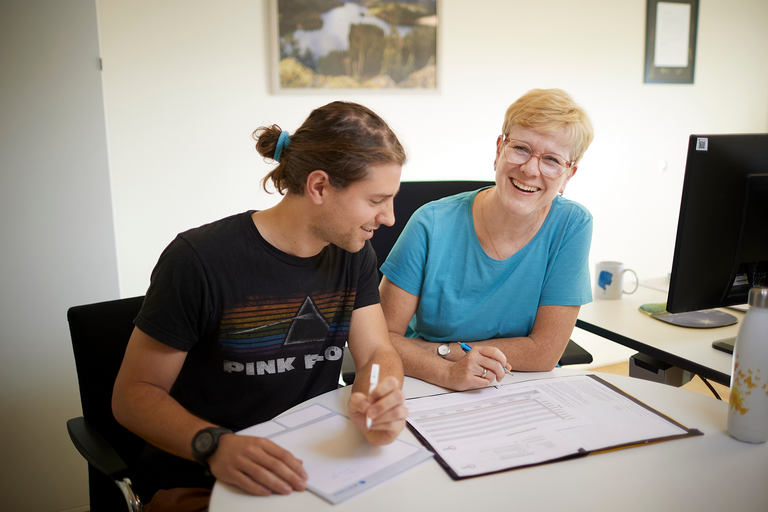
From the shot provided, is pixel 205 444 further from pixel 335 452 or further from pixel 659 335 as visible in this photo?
pixel 659 335

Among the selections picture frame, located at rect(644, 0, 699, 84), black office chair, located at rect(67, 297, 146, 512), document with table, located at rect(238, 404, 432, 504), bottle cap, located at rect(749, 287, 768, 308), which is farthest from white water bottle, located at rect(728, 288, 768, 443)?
picture frame, located at rect(644, 0, 699, 84)

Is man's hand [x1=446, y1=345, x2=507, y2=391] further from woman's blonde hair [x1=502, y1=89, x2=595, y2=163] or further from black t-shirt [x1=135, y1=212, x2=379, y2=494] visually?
woman's blonde hair [x1=502, y1=89, x2=595, y2=163]

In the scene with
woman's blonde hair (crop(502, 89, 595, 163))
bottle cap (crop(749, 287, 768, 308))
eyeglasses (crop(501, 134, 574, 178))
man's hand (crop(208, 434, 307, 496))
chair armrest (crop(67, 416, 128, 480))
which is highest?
woman's blonde hair (crop(502, 89, 595, 163))

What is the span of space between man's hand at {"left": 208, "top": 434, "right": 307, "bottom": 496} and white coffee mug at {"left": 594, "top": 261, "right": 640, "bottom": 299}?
1.41 meters

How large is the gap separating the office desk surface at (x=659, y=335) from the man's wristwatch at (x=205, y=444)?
3.50ft

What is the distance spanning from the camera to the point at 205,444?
2.82ft

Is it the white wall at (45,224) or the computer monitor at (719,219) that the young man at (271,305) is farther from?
the white wall at (45,224)

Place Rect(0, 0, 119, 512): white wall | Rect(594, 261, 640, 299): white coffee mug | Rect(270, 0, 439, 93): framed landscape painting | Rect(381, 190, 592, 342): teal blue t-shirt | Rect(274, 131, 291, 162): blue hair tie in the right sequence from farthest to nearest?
1. Rect(270, 0, 439, 93): framed landscape painting
2. Rect(594, 261, 640, 299): white coffee mug
3. Rect(0, 0, 119, 512): white wall
4. Rect(381, 190, 592, 342): teal blue t-shirt
5. Rect(274, 131, 291, 162): blue hair tie

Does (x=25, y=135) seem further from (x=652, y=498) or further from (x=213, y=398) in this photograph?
(x=652, y=498)

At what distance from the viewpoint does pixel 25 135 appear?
68.2 inches

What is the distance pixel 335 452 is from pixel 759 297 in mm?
735

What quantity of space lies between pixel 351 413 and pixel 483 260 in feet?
2.08

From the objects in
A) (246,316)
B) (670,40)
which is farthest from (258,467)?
(670,40)

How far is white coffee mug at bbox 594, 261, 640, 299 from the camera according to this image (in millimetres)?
1872
